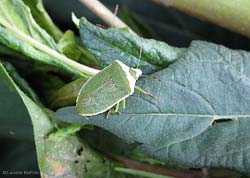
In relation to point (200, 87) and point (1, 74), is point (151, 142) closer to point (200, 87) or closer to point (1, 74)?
point (200, 87)

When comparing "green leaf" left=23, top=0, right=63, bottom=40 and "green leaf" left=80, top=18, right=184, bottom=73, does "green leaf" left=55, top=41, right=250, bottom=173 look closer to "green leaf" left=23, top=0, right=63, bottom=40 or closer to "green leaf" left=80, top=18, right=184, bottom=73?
"green leaf" left=80, top=18, right=184, bottom=73

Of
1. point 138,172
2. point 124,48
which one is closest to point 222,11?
point 124,48

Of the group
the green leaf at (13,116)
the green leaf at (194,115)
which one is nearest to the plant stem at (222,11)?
the green leaf at (194,115)

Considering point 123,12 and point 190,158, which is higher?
point 123,12

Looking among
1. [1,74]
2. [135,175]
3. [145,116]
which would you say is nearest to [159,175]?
[135,175]

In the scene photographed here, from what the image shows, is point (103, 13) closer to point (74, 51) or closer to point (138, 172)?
point (74, 51)

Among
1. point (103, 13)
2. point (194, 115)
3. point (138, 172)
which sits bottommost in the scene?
point (138, 172)
